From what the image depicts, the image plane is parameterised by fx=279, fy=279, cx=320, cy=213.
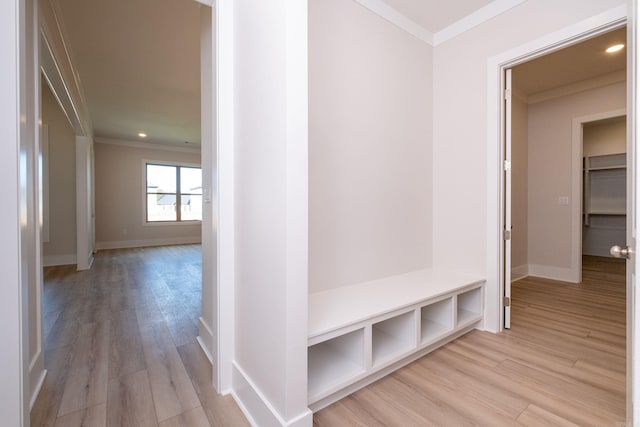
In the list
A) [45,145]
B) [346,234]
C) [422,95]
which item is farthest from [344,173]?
[45,145]

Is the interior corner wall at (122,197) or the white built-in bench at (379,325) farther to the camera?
the interior corner wall at (122,197)

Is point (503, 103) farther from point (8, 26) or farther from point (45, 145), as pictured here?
point (45, 145)

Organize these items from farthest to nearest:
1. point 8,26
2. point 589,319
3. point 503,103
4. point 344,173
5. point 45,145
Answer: point 45,145 < point 589,319 < point 503,103 < point 344,173 < point 8,26

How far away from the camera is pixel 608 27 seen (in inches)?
69.2

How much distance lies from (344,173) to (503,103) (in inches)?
56.1

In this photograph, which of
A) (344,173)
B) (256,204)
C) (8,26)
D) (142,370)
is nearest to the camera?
(8,26)

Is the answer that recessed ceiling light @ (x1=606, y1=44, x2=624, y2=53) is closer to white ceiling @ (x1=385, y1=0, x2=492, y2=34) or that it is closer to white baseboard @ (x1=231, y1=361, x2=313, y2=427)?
white ceiling @ (x1=385, y1=0, x2=492, y2=34)

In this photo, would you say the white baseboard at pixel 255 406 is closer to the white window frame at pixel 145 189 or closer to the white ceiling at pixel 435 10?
the white ceiling at pixel 435 10

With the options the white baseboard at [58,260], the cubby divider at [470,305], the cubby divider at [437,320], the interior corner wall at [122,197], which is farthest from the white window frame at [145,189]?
the cubby divider at [470,305]

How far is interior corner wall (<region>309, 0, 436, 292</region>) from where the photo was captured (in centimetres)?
191

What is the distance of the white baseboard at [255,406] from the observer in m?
1.15

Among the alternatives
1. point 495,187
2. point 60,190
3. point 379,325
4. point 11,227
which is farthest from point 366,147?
point 60,190

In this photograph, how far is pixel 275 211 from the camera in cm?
115

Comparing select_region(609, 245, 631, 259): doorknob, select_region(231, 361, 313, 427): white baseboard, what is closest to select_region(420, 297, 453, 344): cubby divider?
select_region(231, 361, 313, 427): white baseboard
